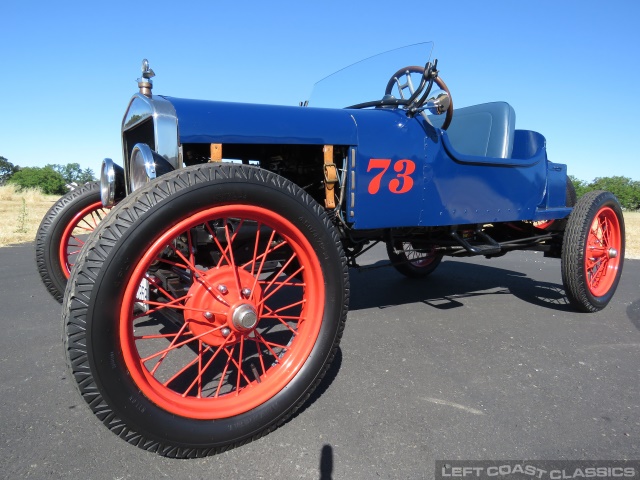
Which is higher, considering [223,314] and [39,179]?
[39,179]

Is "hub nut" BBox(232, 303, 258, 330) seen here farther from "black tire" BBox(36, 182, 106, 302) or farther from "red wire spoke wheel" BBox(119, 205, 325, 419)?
"black tire" BBox(36, 182, 106, 302)

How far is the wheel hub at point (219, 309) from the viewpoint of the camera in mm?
1770

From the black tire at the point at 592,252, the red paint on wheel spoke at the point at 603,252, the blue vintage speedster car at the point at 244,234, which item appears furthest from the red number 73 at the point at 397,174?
the red paint on wheel spoke at the point at 603,252

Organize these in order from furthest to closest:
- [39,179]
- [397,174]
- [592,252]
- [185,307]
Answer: [39,179] < [592,252] < [397,174] < [185,307]


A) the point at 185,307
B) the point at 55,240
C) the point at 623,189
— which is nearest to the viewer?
the point at 185,307

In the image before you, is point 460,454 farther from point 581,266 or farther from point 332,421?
point 581,266

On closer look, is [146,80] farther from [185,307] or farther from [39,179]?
[39,179]

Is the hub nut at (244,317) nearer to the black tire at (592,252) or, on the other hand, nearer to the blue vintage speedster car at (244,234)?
the blue vintage speedster car at (244,234)

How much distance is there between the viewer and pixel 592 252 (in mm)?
3838

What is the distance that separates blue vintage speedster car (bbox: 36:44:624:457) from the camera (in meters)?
1.48

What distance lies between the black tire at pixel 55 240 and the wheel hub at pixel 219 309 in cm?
192

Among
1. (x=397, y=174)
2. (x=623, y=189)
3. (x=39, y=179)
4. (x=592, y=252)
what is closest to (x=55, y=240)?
(x=397, y=174)

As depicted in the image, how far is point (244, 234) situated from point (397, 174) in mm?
972

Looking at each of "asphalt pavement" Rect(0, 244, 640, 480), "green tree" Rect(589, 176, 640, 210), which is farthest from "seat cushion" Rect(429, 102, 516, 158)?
"green tree" Rect(589, 176, 640, 210)
